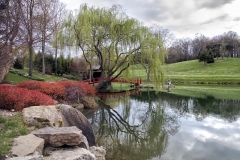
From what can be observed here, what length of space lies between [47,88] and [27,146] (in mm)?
8040

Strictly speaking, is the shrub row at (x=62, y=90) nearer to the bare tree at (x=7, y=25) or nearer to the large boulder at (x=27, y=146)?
the bare tree at (x=7, y=25)

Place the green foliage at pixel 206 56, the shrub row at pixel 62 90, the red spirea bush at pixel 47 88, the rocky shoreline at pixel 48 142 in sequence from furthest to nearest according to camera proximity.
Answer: the green foliage at pixel 206 56, the shrub row at pixel 62 90, the red spirea bush at pixel 47 88, the rocky shoreline at pixel 48 142

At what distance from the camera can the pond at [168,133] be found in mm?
6508

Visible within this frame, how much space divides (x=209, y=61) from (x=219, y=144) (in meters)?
51.0

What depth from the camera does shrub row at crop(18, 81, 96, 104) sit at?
11.6 meters

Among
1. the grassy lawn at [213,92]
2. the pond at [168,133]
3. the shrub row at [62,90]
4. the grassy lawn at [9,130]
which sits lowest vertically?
the pond at [168,133]

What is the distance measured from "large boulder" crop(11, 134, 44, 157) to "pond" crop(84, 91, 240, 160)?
2.30 m

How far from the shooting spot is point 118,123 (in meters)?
10.4

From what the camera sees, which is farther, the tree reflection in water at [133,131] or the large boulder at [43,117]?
the tree reflection in water at [133,131]

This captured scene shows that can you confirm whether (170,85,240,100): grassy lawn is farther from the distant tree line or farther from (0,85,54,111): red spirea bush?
the distant tree line

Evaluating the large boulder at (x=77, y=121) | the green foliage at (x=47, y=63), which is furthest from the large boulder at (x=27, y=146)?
the green foliage at (x=47, y=63)

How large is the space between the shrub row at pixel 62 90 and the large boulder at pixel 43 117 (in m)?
5.08

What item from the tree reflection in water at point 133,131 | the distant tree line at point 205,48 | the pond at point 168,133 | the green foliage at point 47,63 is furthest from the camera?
the distant tree line at point 205,48

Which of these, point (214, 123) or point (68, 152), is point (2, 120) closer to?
point (68, 152)
